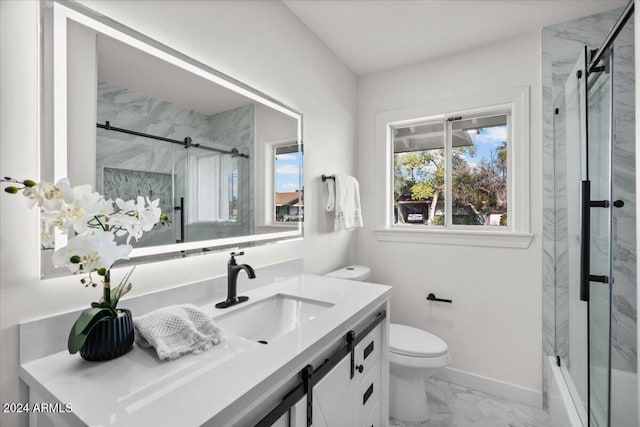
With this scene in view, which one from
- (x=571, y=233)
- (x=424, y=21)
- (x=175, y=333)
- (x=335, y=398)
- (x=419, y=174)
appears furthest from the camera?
(x=419, y=174)

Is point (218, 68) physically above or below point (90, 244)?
above

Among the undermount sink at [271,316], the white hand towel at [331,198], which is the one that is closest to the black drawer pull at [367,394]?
the undermount sink at [271,316]

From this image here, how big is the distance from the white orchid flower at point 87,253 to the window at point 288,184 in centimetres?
100

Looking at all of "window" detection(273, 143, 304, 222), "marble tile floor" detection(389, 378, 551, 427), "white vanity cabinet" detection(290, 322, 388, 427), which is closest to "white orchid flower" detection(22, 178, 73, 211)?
"white vanity cabinet" detection(290, 322, 388, 427)

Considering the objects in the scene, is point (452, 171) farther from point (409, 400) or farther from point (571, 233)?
point (409, 400)

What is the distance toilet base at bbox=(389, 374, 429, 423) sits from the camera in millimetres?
1793

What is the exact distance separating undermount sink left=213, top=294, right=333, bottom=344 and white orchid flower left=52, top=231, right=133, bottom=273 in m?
0.54

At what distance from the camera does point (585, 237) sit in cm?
132

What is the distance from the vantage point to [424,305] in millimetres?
2348

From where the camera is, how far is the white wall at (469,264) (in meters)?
2.00

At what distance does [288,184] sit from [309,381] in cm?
112

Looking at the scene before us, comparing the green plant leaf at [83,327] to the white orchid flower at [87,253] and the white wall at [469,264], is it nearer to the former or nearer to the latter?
the white orchid flower at [87,253]

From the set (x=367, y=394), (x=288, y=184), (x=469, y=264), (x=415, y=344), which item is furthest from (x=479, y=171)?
(x=367, y=394)

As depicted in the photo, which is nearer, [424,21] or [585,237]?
[585,237]
